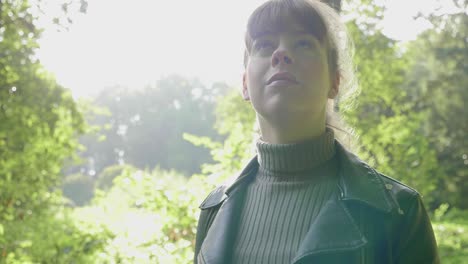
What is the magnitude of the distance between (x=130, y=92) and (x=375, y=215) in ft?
110

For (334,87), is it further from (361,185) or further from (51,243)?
(51,243)

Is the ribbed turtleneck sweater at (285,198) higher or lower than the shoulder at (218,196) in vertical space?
lower

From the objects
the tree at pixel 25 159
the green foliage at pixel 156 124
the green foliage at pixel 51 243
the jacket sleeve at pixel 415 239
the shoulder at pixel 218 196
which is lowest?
the jacket sleeve at pixel 415 239

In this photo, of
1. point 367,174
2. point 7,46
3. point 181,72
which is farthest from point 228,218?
point 181,72

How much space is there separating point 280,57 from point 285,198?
38cm

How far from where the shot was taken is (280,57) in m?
1.37

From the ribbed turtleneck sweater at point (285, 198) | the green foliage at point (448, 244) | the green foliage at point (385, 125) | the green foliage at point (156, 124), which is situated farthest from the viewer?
the green foliage at point (156, 124)

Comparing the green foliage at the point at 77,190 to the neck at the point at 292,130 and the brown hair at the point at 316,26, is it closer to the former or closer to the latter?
the brown hair at the point at 316,26

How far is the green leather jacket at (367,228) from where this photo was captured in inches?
48.4

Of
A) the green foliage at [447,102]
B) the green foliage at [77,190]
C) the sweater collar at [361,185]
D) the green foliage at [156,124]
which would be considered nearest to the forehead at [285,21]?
the sweater collar at [361,185]

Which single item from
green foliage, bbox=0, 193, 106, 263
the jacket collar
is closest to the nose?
the jacket collar

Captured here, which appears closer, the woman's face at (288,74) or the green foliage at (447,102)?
the woman's face at (288,74)

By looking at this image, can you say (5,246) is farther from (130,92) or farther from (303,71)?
(130,92)

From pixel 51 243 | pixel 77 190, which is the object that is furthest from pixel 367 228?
pixel 77 190
